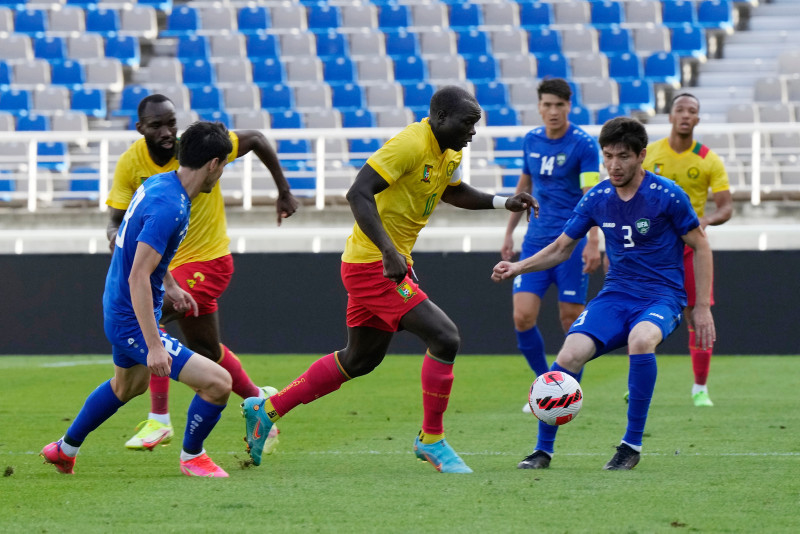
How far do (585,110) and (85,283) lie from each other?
7.82m

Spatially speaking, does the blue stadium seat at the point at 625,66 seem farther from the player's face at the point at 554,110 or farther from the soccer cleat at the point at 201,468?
the soccer cleat at the point at 201,468

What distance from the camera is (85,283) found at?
1475cm

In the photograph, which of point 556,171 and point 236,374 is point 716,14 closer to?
point 556,171

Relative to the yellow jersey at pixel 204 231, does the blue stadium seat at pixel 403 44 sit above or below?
above

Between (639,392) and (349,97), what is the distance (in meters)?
14.2

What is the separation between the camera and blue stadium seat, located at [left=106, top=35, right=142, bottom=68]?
69.8 feet

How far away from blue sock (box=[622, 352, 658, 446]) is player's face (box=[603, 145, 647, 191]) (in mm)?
910

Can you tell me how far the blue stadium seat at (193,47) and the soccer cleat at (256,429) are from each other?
16.0 m

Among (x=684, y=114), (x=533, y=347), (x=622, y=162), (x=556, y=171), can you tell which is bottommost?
(x=533, y=347)

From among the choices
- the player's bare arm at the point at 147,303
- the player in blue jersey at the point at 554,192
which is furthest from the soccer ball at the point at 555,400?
the player in blue jersey at the point at 554,192

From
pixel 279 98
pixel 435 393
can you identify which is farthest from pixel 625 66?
pixel 435 393

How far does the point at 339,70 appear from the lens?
20641 millimetres

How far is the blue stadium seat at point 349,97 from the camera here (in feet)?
64.9

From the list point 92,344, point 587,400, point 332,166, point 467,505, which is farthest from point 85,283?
point 467,505
